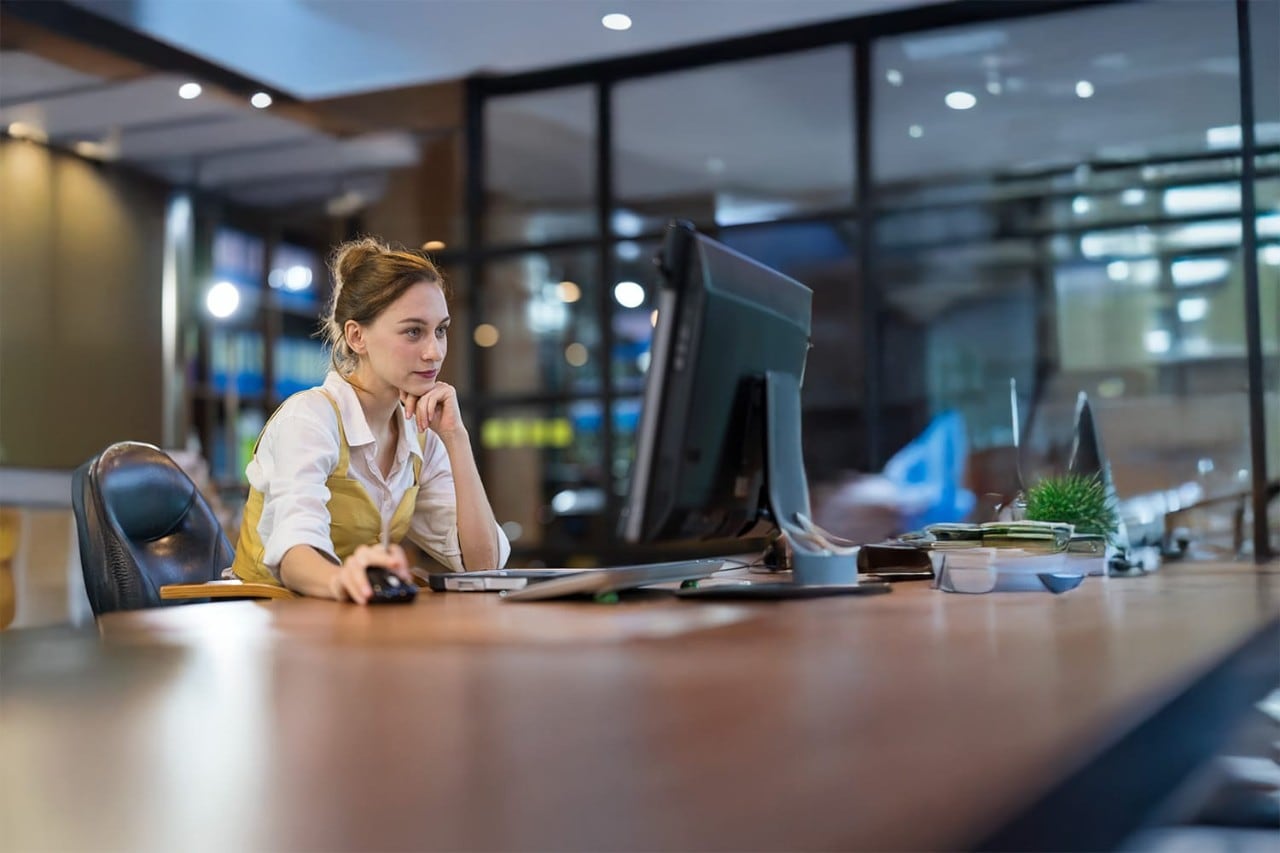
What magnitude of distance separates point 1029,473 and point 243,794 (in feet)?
6.69

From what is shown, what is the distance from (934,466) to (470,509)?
4052 mm

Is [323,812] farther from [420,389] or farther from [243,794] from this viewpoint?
[420,389]

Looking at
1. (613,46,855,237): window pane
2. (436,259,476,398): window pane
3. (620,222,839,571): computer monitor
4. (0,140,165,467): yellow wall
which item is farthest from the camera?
(436,259,476,398): window pane

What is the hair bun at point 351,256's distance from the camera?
247 cm

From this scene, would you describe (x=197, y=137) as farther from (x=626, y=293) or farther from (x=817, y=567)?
(x=817, y=567)

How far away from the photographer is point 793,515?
5.34 ft

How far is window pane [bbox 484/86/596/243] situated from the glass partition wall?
0.6 inches

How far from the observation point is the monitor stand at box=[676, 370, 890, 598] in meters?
1.57

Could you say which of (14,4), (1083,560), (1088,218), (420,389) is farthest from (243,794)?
(14,4)

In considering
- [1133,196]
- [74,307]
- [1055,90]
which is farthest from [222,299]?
[1133,196]

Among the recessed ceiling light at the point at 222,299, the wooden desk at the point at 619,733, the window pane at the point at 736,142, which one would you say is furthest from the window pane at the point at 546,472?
the wooden desk at the point at 619,733

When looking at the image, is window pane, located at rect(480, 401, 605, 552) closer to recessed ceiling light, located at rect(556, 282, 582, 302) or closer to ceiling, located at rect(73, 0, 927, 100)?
recessed ceiling light, located at rect(556, 282, 582, 302)

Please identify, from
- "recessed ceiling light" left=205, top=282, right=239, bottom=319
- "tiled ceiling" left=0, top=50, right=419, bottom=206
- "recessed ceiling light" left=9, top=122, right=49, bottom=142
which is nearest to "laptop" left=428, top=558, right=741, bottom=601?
"tiled ceiling" left=0, top=50, right=419, bottom=206

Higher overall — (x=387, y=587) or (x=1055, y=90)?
(x=1055, y=90)
